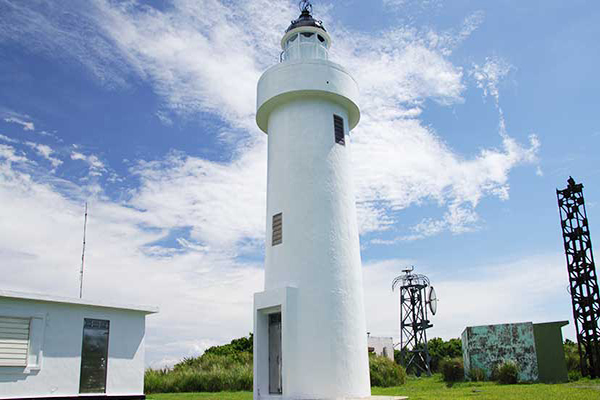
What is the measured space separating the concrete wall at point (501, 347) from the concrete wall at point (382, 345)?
11.4 metres

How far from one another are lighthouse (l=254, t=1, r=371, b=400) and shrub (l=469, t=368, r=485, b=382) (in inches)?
547

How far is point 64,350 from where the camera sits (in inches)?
401

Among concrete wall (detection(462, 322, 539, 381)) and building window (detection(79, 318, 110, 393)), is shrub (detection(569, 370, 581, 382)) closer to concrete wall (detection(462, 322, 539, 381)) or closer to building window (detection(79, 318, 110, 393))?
concrete wall (detection(462, 322, 539, 381))

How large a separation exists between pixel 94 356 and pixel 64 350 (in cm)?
67

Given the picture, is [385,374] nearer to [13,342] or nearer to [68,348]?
[68,348]

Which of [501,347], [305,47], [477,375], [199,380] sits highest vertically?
[305,47]

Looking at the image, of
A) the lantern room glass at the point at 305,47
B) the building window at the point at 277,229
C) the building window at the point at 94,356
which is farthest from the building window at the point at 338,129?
the building window at the point at 94,356

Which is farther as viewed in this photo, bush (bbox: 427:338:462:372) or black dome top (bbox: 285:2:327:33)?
bush (bbox: 427:338:462:372)

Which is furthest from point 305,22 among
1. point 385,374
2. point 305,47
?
point 385,374

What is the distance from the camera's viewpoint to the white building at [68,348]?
9.44 metres

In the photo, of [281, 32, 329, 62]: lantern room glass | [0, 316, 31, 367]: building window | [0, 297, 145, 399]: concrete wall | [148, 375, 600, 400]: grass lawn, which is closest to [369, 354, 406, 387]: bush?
[148, 375, 600, 400]: grass lawn

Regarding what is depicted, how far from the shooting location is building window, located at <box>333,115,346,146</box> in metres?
11.7

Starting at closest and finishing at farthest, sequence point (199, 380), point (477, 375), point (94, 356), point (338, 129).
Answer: point (94, 356) < point (338, 129) < point (199, 380) < point (477, 375)

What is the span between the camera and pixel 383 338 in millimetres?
36875
